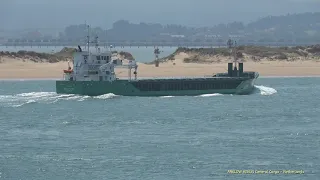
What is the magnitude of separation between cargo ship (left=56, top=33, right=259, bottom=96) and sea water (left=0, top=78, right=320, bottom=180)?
4.56 feet

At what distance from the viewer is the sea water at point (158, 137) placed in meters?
50.2

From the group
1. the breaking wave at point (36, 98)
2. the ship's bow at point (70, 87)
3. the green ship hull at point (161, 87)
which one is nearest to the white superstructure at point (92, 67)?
the green ship hull at point (161, 87)

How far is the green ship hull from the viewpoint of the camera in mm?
91438

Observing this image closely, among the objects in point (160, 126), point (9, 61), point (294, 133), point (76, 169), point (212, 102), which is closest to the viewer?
point (76, 169)

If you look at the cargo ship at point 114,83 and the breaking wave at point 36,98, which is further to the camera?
the cargo ship at point 114,83

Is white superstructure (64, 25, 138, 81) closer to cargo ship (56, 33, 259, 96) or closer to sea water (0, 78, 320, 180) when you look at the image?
cargo ship (56, 33, 259, 96)

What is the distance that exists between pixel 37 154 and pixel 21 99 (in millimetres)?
35031

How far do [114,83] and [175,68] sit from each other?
4820 cm

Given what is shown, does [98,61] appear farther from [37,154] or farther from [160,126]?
[37,154]

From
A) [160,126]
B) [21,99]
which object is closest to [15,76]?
[21,99]

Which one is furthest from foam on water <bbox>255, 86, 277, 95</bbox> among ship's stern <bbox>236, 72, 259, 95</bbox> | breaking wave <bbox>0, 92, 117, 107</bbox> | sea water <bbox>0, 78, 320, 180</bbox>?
breaking wave <bbox>0, 92, 117, 107</bbox>

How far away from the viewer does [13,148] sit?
57.4m

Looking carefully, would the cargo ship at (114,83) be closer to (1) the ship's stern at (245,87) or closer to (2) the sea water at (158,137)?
(1) the ship's stern at (245,87)

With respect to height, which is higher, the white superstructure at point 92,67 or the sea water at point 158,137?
the white superstructure at point 92,67
